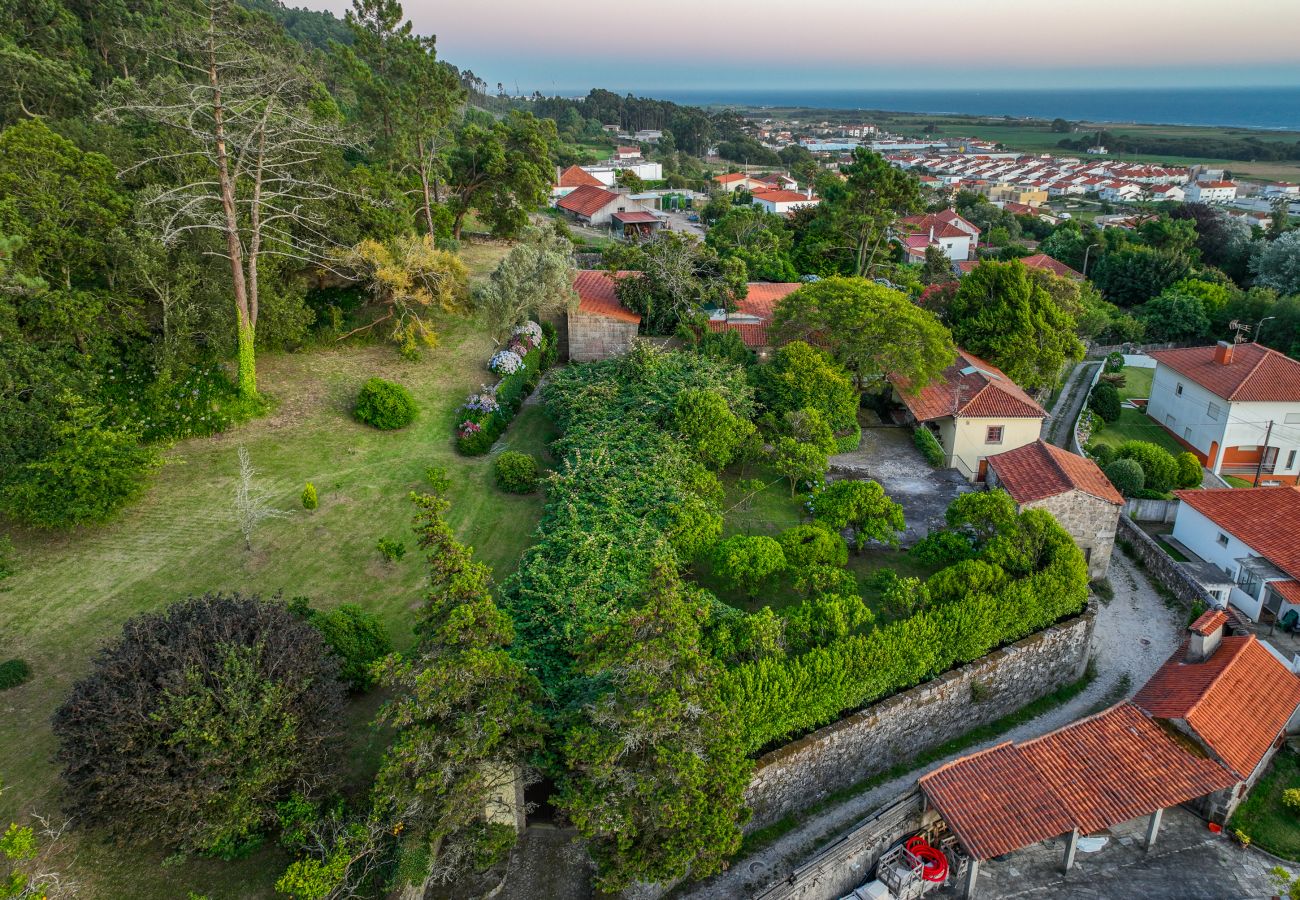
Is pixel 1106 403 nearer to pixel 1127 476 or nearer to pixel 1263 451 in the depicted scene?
pixel 1263 451

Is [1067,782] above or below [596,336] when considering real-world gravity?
below

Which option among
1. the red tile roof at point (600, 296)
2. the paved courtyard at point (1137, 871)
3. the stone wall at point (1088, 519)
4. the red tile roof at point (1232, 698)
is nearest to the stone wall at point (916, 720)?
the red tile roof at point (1232, 698)

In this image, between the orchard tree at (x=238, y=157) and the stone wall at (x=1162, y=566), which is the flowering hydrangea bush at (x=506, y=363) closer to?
the orchard tree at (x=238, y=157)

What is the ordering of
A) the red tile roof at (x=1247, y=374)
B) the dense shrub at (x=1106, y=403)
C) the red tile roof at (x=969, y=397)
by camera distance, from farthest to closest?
the dense shrub at (x=1106, y=403)
the red tile roof at (x=1247, y=374)
the red tile roof at (x=969, y=397)

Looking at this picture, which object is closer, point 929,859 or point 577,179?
point 929,859

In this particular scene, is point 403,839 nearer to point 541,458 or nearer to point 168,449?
point 541,458

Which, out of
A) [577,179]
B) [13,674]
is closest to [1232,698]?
[13,674]

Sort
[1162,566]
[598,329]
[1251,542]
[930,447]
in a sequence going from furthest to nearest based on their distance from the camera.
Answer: [598,329] → [930,447] → [1162,566] → [1251,542]

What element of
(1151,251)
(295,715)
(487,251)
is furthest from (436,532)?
(1151,251)
